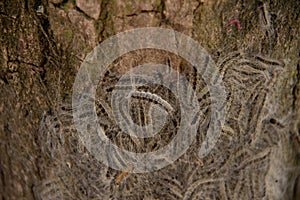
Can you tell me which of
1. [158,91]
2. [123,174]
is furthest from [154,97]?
[123,174]

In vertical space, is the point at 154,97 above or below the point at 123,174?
above

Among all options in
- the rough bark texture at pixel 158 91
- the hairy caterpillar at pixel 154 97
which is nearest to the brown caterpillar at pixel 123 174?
the rough bark texture at pixel 158 91

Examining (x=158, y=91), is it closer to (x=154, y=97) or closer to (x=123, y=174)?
(x=154, y=97)

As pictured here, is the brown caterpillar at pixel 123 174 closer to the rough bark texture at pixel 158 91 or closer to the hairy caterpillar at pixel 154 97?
the rough bark texture at pixel 158 91

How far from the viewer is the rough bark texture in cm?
78

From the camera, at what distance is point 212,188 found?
92 cm

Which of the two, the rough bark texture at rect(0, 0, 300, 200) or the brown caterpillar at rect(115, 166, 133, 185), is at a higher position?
the rough bark texture at rect(0, 0, 300, 200)

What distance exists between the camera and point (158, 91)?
2.72ft

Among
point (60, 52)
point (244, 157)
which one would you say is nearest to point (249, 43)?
point (244, 157)

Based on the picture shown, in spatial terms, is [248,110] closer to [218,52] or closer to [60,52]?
[218,52]

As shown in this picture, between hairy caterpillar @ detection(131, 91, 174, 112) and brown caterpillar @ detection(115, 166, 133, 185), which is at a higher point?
hairy caterpillar @ detection(131, 91, 174, 112)

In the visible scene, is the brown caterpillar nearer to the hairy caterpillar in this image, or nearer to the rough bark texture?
the rough bark texture

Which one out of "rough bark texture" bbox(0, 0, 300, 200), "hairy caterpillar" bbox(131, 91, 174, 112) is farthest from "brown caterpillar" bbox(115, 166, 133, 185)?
"hairy caterpillar" bbox(131, 91, 174, 112)

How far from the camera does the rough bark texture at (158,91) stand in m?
0.78
